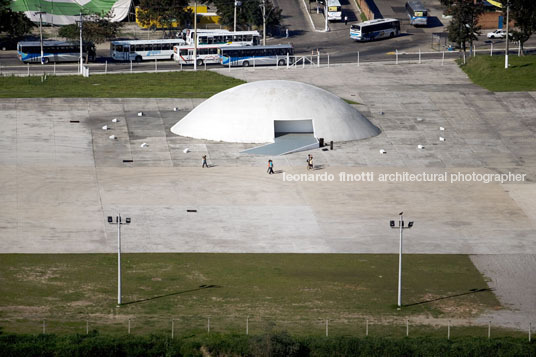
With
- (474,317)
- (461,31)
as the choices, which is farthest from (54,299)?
(461,31)

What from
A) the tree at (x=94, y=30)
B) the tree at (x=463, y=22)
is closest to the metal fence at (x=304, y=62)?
the tree at (x=463, y=22)

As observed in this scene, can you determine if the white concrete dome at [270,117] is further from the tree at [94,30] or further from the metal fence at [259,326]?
the tree at [94,30]

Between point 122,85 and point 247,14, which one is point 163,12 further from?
point 122,85

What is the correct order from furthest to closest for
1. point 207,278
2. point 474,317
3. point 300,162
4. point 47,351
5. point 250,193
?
point 300,162 < point 250,193 < point 207,278 < point 474,317 < point 47,351

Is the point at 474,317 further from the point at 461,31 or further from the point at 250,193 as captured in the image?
the point at 461,31

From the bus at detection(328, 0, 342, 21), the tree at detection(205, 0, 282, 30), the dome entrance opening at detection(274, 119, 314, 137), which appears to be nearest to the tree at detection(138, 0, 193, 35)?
the tree at detection(205, 0, 282, 30)

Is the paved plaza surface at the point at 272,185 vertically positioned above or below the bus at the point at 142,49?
below

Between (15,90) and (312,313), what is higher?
(15,90)

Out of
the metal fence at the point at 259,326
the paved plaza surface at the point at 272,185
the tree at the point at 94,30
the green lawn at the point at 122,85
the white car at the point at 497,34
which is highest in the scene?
the tree at the point at 94,30
